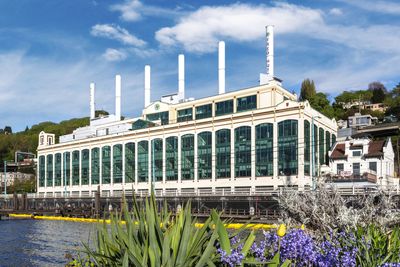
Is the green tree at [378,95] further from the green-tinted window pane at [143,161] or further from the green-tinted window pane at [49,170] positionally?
the green-tinted window pane at [49,170]

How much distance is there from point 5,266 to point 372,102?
107353 millimetres

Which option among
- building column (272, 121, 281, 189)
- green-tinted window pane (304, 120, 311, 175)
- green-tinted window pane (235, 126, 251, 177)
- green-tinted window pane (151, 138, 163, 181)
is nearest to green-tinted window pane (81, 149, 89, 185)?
green-tinted window pane (151, 138, 163, 181)

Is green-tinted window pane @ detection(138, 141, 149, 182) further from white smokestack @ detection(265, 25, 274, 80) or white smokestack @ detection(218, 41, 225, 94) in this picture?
white smokestack @ detection(265, 25, 274, 80)

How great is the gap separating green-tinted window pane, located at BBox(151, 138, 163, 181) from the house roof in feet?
92.8

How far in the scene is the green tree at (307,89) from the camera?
321 feet

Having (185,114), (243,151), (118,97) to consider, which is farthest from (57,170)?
(243,151)

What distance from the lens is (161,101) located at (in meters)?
83.4

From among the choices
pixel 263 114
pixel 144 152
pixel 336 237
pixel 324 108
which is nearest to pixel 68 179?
pixel 144 152

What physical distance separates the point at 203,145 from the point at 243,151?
7645mm

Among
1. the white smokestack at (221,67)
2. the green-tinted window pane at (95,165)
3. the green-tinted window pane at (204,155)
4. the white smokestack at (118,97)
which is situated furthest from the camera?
the white smokestack at (118,97)

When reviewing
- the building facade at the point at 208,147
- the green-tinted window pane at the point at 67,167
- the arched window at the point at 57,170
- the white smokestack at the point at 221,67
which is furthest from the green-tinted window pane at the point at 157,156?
the arched window at the point at 57,170

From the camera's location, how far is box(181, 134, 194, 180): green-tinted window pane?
71.1m

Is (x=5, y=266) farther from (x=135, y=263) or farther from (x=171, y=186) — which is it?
(x=171, y=186)

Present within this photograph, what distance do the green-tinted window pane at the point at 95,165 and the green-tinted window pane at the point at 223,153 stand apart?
27.6m
